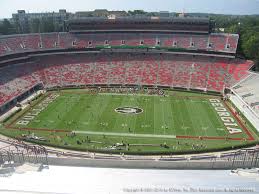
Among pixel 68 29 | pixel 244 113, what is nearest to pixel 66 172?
pixel 244 113

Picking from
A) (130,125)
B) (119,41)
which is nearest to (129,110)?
(130,125)

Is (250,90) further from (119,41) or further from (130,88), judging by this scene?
(119,41)

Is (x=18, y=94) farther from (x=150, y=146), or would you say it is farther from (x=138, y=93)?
(x=150, y=146)

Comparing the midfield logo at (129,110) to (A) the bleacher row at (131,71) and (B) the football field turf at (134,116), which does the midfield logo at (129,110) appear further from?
(A) the bleacher row at (131,71)

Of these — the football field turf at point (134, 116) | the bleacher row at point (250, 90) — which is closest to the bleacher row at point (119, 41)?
the bleacher row at point (250, 90)

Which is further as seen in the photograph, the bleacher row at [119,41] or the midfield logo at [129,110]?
the bleacher row at [119,41]
